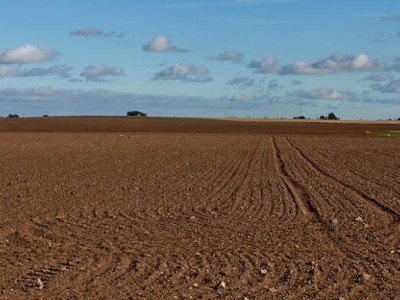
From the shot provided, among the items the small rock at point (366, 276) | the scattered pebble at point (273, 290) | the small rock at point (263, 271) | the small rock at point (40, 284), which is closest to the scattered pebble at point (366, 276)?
the small rock at point (366, 276)

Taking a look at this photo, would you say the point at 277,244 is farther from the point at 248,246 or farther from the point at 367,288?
the point at 367,288

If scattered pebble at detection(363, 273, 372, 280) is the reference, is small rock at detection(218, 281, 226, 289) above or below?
above

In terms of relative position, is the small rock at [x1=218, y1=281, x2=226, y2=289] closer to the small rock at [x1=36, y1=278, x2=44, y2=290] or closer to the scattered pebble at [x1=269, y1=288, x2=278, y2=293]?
the scattered pebble at [x1=269, y1=288, x2=278, y2=293]

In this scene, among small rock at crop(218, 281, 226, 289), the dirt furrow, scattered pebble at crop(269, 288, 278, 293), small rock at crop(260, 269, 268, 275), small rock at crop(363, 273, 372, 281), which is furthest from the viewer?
the dirt furrow

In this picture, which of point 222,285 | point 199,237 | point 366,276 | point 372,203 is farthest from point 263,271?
point 372,203

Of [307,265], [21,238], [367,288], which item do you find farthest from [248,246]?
[21,238]

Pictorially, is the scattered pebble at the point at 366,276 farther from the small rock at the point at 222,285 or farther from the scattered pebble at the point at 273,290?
the small rock at the point at 222,285

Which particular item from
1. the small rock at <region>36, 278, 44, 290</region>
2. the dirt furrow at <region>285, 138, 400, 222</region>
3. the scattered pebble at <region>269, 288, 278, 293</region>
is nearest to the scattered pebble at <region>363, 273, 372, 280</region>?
the scattered pebble at <region>269, 288, 278, 293</region>

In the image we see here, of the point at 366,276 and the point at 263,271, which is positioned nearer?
the point at 366,276

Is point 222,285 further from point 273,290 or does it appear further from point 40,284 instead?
point 40,284

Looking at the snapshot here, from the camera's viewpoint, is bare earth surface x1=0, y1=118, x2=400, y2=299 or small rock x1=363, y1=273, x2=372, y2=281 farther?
small rock x1=363, y1=273, x2=372, y2=281

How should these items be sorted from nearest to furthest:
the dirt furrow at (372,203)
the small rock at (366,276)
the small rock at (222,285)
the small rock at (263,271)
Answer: the small rock at (222,285) < the small rock at (366,276) < the small rock at (263,271) < the dirt furrow at (372,203)

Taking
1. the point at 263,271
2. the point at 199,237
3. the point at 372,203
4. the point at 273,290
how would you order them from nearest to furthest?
the point at 273,290, the point at 263,271, the point at 199,237, the point at 372,203

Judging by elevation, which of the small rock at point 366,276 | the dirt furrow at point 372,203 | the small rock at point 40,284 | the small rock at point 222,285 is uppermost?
the small rock at point 40,284
